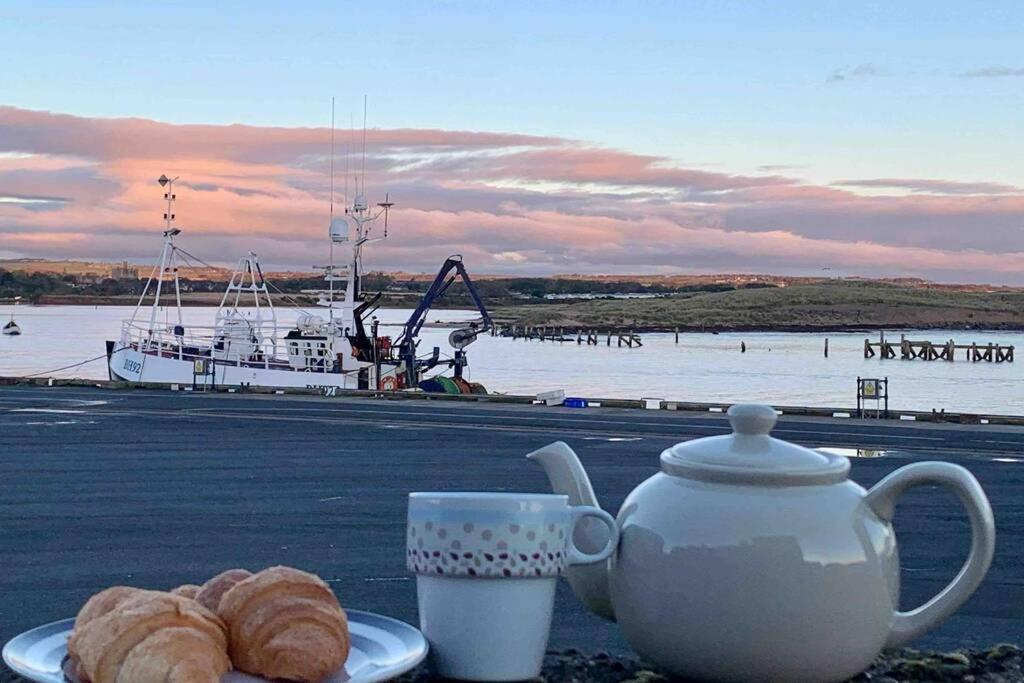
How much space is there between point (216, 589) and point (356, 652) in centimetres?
40

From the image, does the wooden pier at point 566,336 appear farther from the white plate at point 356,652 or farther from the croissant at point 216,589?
the croissant at point 216,589

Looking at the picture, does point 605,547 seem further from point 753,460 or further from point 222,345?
point 222,345

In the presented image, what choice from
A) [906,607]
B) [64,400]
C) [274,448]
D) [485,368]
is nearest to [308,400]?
[64,400]

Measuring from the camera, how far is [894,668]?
4.46m

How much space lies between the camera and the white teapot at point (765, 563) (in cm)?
371

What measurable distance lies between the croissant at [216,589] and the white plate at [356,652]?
25 centimetres

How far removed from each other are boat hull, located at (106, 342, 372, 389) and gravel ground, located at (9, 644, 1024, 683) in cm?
3349

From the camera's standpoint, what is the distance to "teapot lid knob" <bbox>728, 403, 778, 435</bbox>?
3.95 m

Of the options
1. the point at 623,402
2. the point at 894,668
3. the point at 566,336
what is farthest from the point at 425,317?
the point at 566,336

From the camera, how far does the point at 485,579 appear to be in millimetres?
3707

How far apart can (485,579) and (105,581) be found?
378cm

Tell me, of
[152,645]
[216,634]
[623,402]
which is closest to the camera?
[152,645]

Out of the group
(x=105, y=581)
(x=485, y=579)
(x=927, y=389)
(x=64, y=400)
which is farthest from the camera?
(x=927, y=389)

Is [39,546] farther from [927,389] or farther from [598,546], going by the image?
[927,389]
